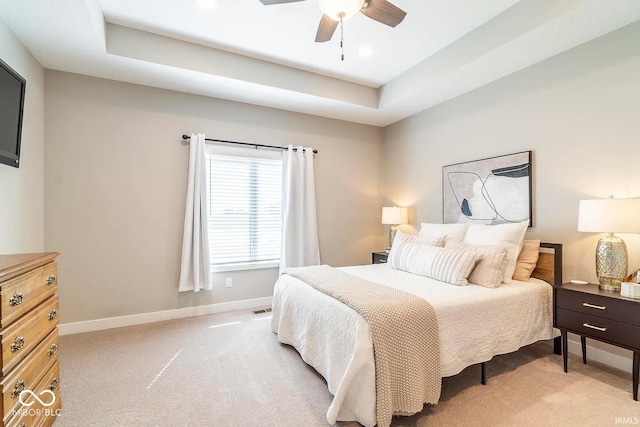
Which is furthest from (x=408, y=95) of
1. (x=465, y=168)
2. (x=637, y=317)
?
(x=637, y=317)

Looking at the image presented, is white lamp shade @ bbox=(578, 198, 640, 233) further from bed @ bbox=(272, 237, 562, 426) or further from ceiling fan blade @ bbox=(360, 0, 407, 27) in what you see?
ceiling fan blade @ bbox=(360, 0, 407, 27)

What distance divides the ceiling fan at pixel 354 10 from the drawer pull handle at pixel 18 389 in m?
2.41

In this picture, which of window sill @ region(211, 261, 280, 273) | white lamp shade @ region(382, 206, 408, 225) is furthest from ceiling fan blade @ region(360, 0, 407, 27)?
window sill @ region(211, 261, 280, 273)

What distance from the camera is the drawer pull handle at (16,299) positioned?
51.1 inches

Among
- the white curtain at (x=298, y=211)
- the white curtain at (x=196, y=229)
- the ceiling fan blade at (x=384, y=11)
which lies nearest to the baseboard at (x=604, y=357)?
the white curtain at (x=298, y=211)

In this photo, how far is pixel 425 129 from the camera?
4.11 m

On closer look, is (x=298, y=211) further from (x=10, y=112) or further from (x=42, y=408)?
(x=42, y=408)

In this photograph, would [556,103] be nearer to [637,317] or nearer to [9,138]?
[637,317]

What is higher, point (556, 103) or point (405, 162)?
point (556, 103)

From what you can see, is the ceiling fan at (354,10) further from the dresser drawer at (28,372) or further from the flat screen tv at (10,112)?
the dresser drawer at (28,372)

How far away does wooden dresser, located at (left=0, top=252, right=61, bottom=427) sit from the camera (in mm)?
1257

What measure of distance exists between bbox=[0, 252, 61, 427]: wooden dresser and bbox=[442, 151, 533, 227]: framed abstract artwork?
12.4 ft

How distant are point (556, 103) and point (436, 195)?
157cm

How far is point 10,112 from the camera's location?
2006 mm
